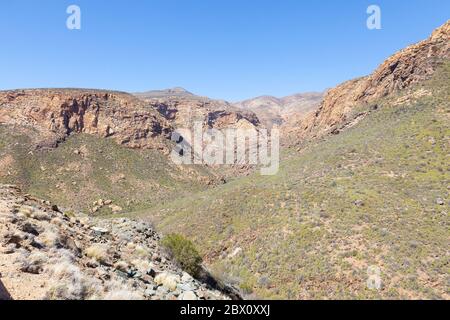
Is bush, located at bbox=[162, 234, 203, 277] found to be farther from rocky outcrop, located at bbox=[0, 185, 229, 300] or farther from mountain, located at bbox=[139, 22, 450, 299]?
mountain, located at bbox=[139, 22, 450, 299]

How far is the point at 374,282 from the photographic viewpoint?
22.8 metres

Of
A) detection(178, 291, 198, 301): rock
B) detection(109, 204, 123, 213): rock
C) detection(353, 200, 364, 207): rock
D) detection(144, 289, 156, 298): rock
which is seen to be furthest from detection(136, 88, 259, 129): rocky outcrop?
detection(144, 289, 156, 298): rock

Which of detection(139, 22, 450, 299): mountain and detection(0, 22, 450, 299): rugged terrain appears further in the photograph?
detection(139, 22, 450, 299): mountain

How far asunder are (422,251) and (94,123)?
7997 cm

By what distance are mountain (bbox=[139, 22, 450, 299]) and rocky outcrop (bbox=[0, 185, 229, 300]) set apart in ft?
38.0

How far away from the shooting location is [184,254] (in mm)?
17141

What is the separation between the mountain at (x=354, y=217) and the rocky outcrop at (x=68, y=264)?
11.6 m

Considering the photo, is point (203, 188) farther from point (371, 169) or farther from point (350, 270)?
point (350, 270)

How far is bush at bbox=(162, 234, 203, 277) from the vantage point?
16.4 m

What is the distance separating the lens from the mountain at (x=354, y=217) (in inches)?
939

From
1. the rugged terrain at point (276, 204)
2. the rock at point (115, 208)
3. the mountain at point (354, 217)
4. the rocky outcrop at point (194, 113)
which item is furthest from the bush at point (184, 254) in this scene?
the rocky outcrop at point (194, 113)

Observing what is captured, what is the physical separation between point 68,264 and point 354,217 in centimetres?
2666

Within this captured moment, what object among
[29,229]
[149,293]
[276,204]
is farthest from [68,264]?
[276,204]
